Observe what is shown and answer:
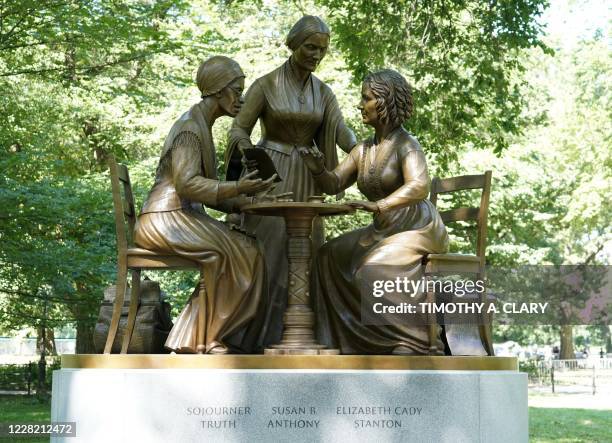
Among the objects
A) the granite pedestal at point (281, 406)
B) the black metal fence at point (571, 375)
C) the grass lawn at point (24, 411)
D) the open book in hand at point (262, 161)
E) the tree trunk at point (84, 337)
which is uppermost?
the open book in hand at point (262, 161)

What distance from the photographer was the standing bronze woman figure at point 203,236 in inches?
265

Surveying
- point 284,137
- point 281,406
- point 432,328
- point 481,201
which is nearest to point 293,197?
point 284,137

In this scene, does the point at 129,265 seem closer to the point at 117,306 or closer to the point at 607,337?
the point at 117,306

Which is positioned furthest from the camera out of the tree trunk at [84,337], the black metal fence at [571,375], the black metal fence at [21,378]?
the black metal fence at [571,375]

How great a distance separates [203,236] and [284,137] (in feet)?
4.23

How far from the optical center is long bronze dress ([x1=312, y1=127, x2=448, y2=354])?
22.3 ft

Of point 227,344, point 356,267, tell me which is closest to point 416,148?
point 356,267

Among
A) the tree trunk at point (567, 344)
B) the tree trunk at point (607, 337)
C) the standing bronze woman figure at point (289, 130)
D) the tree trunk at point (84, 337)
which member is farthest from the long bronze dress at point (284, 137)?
the tree trunk at point (567, 344)

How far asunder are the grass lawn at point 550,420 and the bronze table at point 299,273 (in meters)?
9.03

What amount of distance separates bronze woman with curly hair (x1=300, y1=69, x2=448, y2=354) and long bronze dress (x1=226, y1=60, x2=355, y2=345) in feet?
0.85

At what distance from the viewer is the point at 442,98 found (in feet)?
45.1

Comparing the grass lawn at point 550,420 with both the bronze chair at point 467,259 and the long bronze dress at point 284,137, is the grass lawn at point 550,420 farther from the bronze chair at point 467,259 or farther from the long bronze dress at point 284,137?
the long bronze dress at point 284,137

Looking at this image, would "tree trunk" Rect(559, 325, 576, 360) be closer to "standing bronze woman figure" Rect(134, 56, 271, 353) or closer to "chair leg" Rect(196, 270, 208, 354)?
"standing bronze woman figure" Rect(134, 56, 271, 353)

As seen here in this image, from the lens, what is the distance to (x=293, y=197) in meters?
7.55
